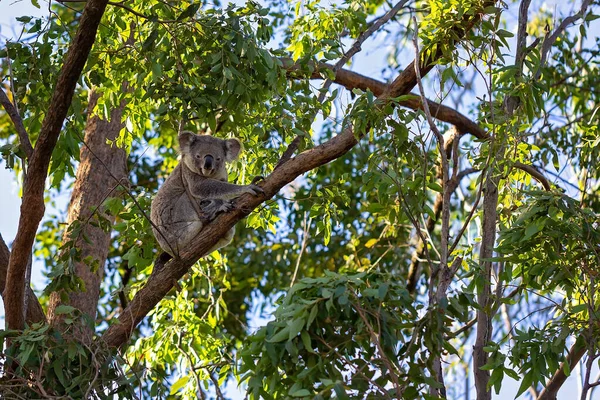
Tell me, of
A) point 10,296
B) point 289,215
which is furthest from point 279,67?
point 289,215

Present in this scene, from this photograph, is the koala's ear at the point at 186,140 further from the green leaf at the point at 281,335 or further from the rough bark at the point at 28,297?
the green leaf at the point at 281,335

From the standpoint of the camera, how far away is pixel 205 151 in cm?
645

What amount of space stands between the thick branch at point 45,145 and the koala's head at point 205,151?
228 centimetres

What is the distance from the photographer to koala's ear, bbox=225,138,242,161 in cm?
633

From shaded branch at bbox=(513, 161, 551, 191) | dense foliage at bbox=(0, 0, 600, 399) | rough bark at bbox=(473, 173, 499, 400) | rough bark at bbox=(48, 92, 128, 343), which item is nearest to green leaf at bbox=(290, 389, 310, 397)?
dense foliage at bbox=(0, 0, 600, 399)

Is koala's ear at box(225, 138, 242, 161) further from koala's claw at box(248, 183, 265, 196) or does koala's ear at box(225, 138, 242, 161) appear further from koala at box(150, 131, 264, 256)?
koala's claw at box(248, 183, 265, 196)

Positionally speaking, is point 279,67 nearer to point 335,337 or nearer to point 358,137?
point 358,137

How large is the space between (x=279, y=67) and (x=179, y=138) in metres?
1.82

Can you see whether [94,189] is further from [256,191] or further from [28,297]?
[256,191]

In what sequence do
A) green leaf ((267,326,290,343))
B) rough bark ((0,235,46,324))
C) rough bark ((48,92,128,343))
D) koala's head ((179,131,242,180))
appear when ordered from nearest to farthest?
green leaf ((267,326,290,343)), rough bark ((0,235,46,324)), rough bark ((48,92,128,343)), koala's head ((179,131,242,180))

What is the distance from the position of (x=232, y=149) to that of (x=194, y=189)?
389mm

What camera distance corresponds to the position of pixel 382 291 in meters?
3.07

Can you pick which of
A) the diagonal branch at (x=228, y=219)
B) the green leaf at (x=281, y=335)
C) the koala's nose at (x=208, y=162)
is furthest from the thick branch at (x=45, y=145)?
the koala's nose at (x=208, y=162)

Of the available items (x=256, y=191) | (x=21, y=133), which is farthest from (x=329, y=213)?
(x=21, y=133)
